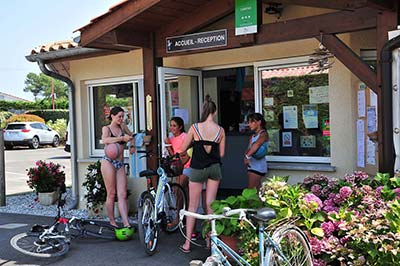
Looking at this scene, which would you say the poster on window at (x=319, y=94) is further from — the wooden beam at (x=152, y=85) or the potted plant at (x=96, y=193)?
the potted plant at (x=96, y=193)

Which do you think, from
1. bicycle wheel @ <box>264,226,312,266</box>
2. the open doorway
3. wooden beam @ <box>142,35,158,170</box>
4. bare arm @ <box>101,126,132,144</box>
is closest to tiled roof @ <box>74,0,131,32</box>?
wooden beam @ <box>142,35,158,170</box>

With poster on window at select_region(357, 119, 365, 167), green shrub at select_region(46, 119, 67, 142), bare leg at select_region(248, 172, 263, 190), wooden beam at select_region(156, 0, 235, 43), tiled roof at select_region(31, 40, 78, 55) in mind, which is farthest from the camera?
green shrub at select_region(46, 119, 67, 142)

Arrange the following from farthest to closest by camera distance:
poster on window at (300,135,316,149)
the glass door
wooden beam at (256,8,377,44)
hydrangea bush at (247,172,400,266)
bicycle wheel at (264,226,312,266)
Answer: the glass door, poster on window at (300,135,316,149), wooden beam at (256,8,377,44), hydrangea bush at (247,172,400,266), bicycle wheel at (264,226,312,266)

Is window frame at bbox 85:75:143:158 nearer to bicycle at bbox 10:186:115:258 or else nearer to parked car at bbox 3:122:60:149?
bicycle at bbox 10:186:115:258

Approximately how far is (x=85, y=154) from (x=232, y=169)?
298 centimetres

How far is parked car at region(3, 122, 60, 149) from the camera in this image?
92.0ft

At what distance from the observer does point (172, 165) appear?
22.4 feet

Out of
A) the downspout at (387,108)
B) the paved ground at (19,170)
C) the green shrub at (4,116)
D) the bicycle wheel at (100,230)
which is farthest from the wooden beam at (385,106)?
the green shrub at (4,116)

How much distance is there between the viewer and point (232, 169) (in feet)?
29.3

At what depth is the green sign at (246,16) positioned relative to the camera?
6.01 meters

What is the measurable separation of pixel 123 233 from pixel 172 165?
3.73ft


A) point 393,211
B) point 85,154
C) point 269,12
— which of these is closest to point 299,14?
point 269,12

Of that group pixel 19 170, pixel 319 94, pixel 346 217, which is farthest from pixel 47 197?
pixel 19 170

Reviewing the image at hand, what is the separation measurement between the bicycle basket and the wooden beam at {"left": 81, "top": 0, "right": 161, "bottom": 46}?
74.7 inches
